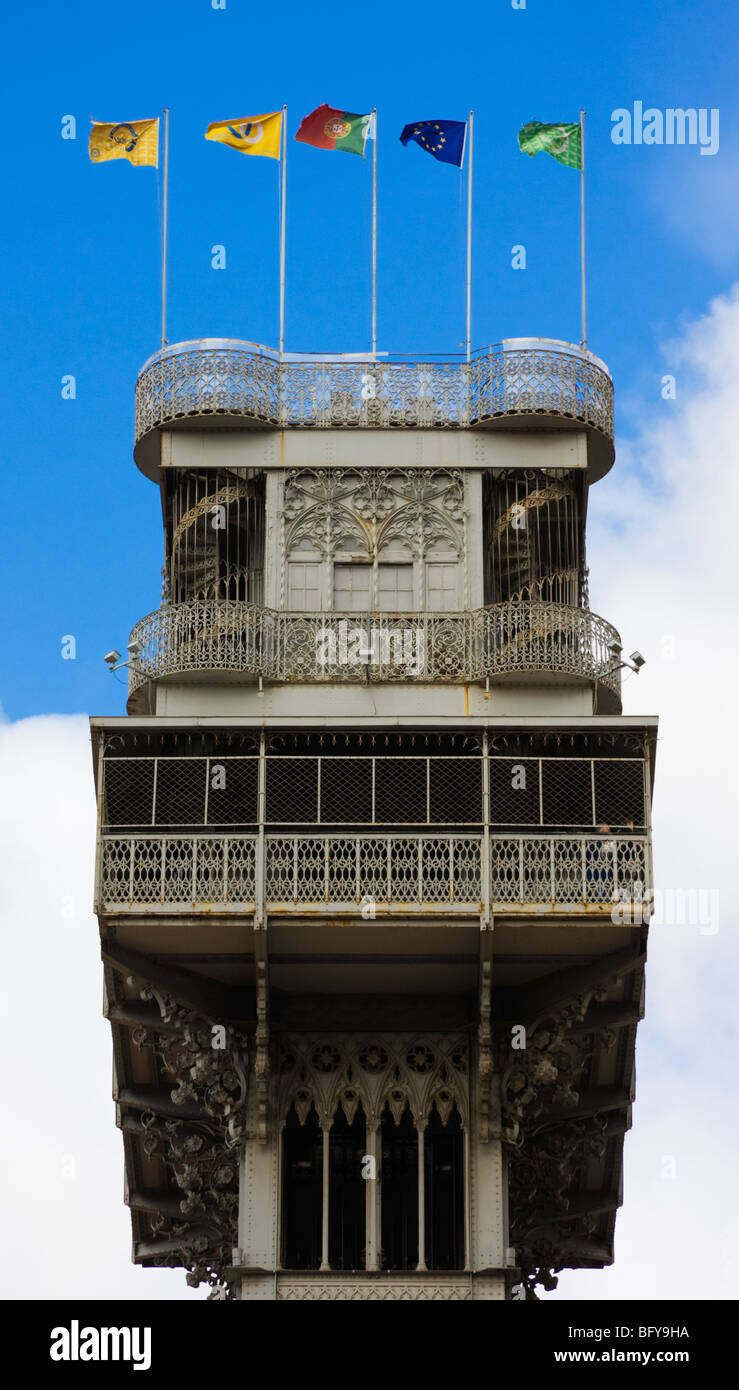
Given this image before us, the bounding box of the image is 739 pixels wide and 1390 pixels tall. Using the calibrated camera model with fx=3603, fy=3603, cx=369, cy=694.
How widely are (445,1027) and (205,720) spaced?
6366 millimetres

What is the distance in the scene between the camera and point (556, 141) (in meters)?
63.2

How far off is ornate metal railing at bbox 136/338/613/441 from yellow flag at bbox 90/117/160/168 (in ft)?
13.1

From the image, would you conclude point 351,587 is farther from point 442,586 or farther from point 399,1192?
point 399,1192

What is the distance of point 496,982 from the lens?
5803cm

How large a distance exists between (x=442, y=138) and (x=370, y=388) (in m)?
5.06

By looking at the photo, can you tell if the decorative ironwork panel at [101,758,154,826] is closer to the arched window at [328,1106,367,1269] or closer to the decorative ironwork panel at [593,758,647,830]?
the arched window at [328,1106,367,1269]

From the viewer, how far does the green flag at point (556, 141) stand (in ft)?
207

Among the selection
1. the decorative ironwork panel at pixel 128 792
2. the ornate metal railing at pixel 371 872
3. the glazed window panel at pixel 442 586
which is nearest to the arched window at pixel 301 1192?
the ornate metal railing at pixel 371 872

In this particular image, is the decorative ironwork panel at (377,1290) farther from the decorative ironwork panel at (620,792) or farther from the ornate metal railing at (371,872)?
the decorative ironwork panel at (620,792)

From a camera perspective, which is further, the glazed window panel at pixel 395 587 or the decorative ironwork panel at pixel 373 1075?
the glazed window panel at pixel 395 587

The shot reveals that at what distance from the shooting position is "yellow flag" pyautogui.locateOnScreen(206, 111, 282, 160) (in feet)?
207

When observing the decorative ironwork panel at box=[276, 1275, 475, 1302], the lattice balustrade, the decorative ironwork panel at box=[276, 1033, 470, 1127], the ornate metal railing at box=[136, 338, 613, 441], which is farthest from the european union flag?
the decorative ironwork panel at box=[276, 1275, 475, 1302]

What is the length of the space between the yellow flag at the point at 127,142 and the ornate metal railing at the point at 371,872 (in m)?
13.3
